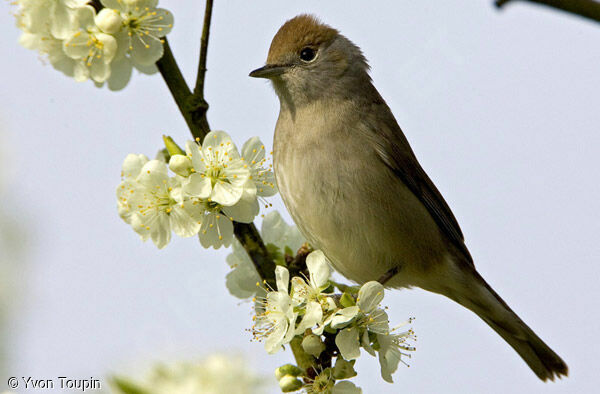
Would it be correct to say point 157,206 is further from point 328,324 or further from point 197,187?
point 328,324

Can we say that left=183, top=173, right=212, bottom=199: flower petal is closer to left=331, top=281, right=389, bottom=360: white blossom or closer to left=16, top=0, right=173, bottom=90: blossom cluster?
left=16, top=0, right=173, bottom=90: blossom cluster

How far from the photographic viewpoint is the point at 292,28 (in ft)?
16.9

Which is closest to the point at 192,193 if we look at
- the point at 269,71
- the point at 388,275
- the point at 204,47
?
the point at 204,47

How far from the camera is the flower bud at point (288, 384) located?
9.81 ft

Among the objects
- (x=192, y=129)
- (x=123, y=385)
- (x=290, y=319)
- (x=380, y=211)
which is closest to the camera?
(x=123, y=385)

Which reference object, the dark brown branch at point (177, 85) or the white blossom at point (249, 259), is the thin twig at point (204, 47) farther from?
the white blossom at point (249, 259)

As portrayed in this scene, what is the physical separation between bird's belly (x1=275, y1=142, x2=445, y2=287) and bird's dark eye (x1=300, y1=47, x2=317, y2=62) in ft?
2.51

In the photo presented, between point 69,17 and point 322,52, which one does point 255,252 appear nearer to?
point 69,17

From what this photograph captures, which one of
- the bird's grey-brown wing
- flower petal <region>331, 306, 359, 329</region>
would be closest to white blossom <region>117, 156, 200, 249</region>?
flower petal <region>331, 306, 359, 329</region>

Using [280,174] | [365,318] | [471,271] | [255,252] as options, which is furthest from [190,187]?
[471,271]

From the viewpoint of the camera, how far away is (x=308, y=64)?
16.8ft

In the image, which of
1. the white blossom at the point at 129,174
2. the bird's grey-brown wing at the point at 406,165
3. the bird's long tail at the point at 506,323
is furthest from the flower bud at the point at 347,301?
the bird's long tail at the point at 506,323

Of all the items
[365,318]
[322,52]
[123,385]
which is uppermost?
[322,52]

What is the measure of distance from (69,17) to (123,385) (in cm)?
210
